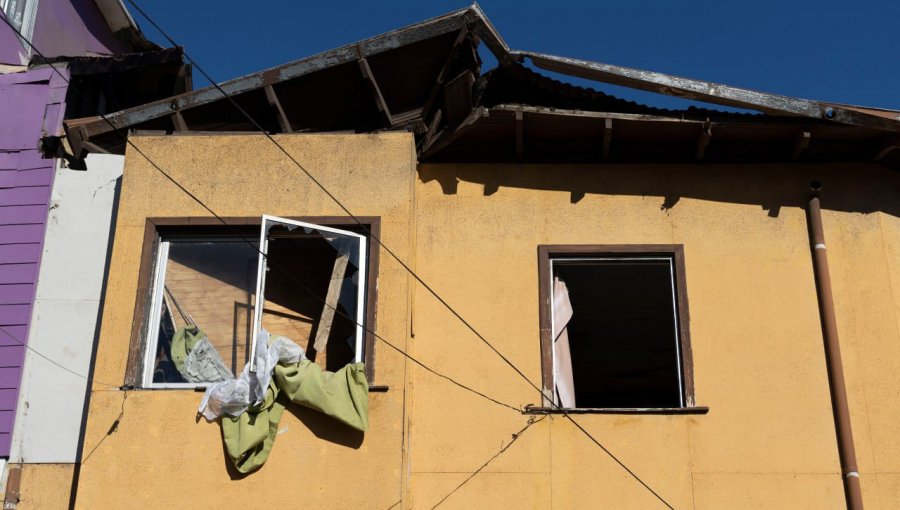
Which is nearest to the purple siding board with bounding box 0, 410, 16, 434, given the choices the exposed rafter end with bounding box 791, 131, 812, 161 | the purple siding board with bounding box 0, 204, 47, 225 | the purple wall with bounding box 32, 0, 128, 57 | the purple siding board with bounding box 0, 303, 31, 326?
the purple siding board with bounding box 0, 303, 31, 326

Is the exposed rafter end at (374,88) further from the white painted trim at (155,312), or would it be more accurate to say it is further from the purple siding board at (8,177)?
the purple siding board at (8,177)

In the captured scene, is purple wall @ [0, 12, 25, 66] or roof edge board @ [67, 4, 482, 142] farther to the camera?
purple wall @ [0, 12, 25, 66]

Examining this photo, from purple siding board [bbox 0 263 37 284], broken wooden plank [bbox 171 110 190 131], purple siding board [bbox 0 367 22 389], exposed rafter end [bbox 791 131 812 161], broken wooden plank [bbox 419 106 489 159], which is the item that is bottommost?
purple siding board [bbox 0 367 22 389]

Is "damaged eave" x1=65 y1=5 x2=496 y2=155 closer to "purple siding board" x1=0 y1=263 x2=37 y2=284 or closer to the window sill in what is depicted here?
"purple siding board" x1=0 y1=263 x2=37 y2=284

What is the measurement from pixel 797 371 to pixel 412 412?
3080 millimetres

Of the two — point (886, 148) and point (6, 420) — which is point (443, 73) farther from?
point (6, 420)

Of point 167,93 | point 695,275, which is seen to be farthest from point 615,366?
point 167,93

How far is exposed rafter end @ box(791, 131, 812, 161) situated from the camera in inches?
346

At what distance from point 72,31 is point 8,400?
517 cm

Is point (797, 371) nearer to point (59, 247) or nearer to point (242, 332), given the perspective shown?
point (242, 332)

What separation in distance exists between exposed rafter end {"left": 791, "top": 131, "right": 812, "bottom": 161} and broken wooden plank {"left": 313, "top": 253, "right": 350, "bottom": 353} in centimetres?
389

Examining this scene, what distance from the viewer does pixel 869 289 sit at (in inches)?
343

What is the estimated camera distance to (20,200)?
9680mm

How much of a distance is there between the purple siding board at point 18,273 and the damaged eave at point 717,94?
4810 mm
